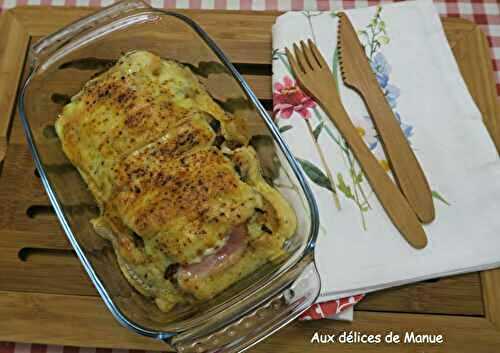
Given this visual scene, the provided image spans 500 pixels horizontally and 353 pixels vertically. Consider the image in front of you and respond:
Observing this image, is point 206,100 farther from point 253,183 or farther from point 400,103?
point 400,103

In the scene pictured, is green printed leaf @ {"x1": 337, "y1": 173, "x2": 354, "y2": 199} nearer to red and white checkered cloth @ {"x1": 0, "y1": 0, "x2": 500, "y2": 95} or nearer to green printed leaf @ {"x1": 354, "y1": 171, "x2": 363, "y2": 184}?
green printed leaf @ {"x1": 354, "y1": 171, "x2": 363, "y2": 184}

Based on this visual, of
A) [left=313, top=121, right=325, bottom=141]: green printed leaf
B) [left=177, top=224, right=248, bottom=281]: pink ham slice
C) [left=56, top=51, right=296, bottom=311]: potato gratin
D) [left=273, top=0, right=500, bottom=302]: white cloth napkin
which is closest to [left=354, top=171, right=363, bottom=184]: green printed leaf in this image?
[left=273, top=0, right=500, bottom=302]: white cloth napkin

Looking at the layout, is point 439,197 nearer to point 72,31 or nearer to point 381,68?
point 381,68

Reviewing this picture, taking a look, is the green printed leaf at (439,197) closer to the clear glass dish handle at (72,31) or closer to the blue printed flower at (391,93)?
the blue printed flower at (391,93)

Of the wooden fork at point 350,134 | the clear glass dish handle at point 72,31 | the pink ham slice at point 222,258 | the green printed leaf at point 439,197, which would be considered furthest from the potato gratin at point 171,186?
the green printed leaf at point 439,197

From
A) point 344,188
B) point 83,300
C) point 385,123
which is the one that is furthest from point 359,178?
point 83,300

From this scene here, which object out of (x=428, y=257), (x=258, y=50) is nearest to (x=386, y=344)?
(x=428, y=257)
